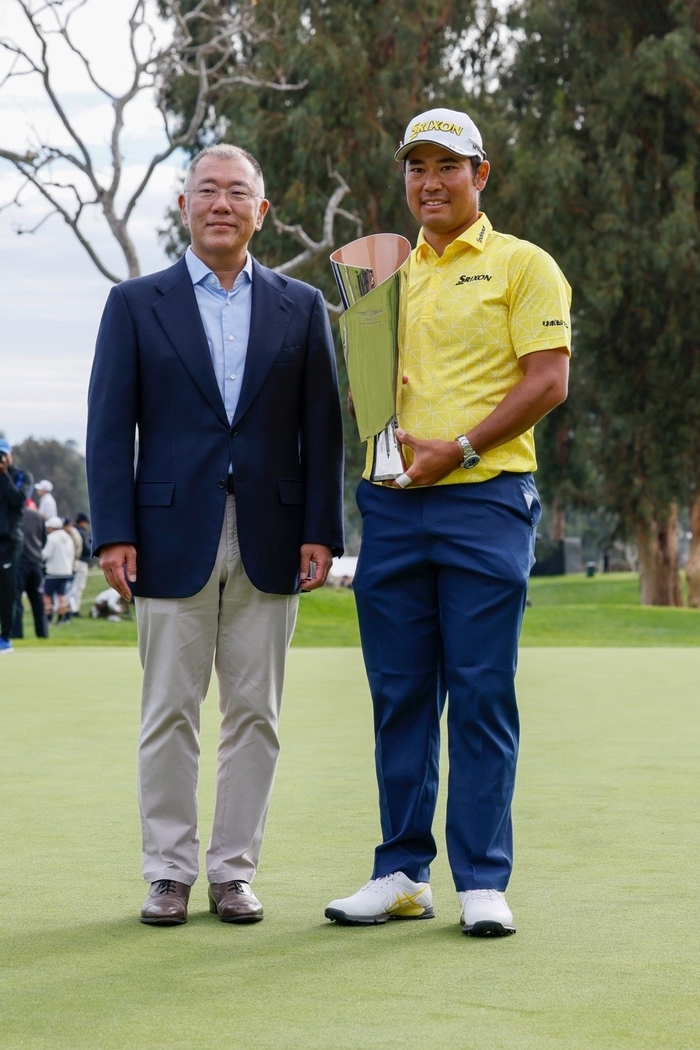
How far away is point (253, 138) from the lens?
84.8ft

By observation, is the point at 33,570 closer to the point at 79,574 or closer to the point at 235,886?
the point at 79,574

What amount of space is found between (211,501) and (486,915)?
1.27 meters

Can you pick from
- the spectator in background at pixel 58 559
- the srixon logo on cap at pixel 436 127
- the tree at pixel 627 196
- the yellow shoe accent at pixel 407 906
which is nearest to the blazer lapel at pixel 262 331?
the srixon logo on cap at pixel 436 127

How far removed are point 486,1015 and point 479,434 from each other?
148cm

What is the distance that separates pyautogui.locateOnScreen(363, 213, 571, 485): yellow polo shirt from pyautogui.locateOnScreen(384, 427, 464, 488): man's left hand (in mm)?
53

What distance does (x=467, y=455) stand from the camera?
3910mm

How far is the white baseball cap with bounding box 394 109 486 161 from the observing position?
3.98m

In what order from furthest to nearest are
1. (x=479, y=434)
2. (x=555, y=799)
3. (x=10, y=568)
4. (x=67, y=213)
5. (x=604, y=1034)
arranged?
(x=67, y=213) → (x=10, y=568) → (x=555, y=799) → (x=479, y=434) → (x=604, y=1034)

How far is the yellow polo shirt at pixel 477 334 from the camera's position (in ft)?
12.9

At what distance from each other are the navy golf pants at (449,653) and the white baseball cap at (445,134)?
2.78ft

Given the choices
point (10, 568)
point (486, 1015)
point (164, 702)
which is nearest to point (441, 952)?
point (486, 1015)

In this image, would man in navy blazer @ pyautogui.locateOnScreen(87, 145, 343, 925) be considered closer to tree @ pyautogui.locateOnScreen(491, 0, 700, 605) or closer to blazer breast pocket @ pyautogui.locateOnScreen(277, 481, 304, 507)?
blazer breast pocket @ pyautogui.locateOnScreen(277, 481, 304, 507)

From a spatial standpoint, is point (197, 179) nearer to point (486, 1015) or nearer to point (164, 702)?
point (164, 702)

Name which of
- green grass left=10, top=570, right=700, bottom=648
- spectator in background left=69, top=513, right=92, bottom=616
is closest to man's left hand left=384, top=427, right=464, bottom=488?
green grass left=10, top=570, right=700, bottom=648
